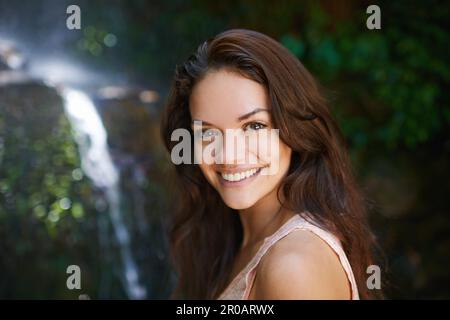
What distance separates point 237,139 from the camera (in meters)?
1.60

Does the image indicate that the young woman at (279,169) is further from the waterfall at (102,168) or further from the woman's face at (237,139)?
the waterfall at (102,168)

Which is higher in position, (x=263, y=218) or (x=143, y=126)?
(x=143, y=126)

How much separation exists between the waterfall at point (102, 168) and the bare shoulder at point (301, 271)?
5.86 feet

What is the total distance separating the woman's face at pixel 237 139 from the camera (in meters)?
1.59

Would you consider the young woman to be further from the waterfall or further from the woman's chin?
the waterfall

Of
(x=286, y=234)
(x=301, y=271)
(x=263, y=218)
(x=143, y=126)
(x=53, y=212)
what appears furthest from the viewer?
(x=143, y=126)

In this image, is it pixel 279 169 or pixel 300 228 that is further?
pixel 279 169

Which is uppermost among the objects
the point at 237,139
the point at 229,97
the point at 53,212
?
the point at 229,97

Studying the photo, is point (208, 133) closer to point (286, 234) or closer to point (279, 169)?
point (279, 169)

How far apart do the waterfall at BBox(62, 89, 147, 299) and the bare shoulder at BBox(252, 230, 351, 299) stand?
179 cm

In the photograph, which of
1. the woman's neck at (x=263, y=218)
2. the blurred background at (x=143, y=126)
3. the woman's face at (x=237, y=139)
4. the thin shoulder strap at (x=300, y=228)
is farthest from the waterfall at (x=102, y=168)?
the thin shoulder strap at (x=300, y=228)

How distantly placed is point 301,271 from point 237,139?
38cm

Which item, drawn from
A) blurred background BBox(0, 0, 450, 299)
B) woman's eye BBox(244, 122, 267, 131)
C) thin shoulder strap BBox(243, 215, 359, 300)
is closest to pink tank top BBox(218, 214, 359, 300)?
thin shoulder strap BBox(243, 215, 359, 300)

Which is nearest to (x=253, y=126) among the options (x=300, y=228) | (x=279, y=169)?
(x=279, y=169)
